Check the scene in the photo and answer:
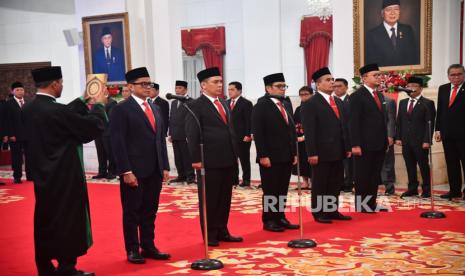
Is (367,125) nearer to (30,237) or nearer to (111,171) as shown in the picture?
(30,237)

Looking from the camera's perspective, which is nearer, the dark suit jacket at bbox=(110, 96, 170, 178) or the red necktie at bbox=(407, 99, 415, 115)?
the dark suit jacket at bbox=(110, 96, 170, 178)

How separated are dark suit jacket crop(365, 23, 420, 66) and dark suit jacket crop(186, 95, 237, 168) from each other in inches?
184

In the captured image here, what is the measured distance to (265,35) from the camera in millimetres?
13570

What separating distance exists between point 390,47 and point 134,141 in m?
5.72

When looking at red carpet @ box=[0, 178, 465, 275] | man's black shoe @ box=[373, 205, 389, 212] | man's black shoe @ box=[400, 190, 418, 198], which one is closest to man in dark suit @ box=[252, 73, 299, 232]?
red carpet @ box=[0, 178, 465, 275]

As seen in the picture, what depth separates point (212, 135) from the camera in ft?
17.7

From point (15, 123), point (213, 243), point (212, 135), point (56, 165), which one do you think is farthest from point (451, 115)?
point (15, 123)

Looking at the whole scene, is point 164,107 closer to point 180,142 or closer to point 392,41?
point 180,142

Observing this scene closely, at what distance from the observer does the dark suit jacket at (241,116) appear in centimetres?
903

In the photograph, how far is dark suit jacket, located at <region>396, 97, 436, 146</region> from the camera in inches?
299

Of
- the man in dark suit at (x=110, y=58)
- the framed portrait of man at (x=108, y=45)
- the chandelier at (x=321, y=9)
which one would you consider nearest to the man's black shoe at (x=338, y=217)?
the framed portrait of man at (x=108, y=45)

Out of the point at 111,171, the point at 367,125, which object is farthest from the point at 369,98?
the point at 111,171

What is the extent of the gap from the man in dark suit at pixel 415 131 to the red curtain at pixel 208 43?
27.7 ft

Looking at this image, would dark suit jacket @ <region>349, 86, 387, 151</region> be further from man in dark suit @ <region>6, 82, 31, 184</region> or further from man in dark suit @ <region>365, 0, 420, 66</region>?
man in dark suit @ <region>6, 82, 31, 184</region>
